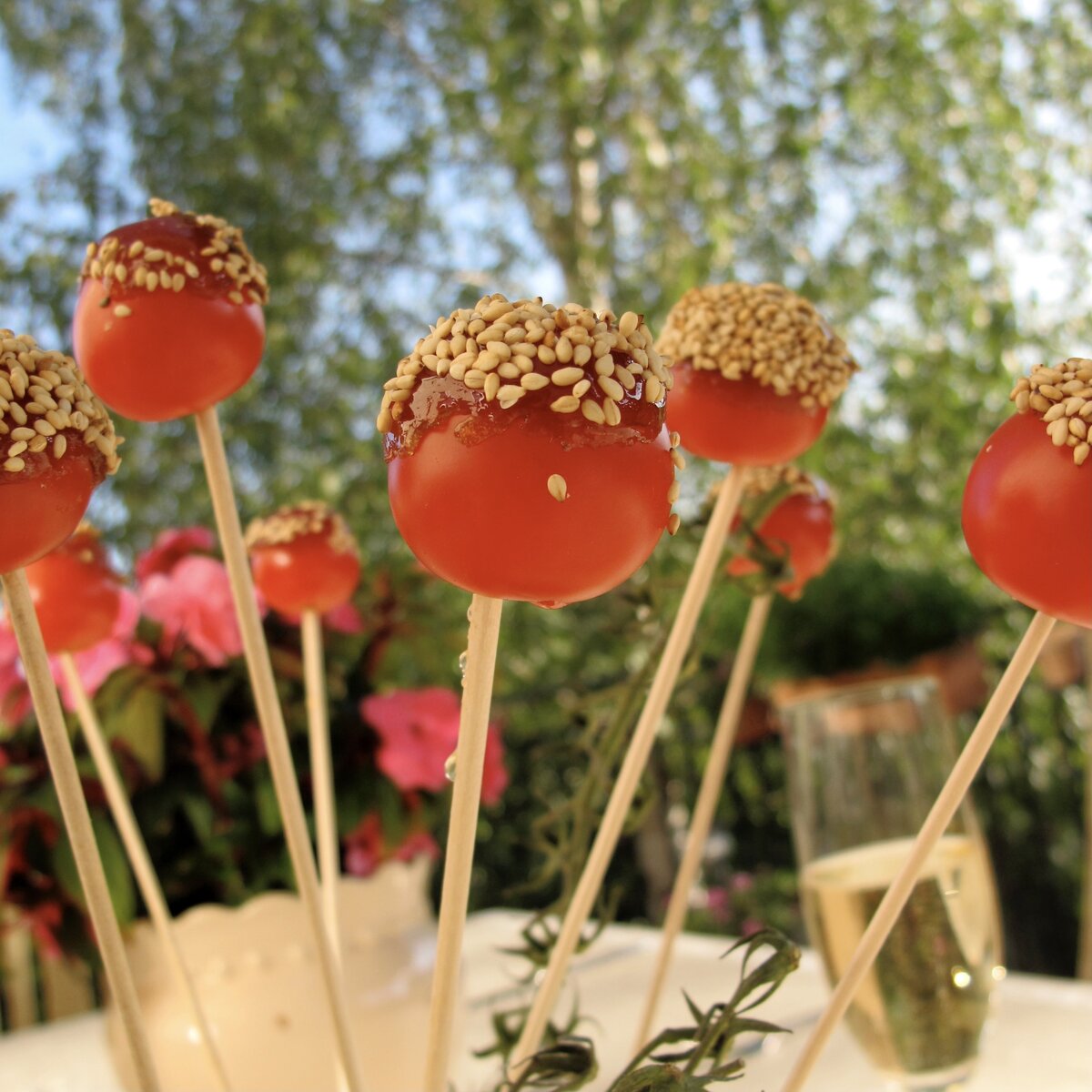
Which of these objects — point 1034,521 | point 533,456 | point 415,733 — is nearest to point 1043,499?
point 1034,521

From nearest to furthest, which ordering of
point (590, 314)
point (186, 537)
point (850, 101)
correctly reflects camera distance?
point (590, 314), point (186, 537), point (850, 101)

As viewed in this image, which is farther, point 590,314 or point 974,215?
point 974,215

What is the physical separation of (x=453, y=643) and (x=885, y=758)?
0.88ft

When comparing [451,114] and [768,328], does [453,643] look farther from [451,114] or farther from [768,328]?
[451,114]

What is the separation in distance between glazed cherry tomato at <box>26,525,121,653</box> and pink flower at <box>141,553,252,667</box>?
0.13 metres

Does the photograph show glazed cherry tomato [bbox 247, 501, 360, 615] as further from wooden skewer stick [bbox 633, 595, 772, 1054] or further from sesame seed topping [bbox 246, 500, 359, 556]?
wooden skewer stick [bbox 633, 595, 772, 1054]

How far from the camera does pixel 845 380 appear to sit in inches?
12.4

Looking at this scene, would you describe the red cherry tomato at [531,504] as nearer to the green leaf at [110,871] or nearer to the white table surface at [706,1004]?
the white table surface at [706,1004]

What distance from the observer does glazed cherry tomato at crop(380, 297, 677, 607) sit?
208mm

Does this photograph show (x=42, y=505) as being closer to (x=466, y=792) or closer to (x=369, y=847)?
(x=466, y=792)

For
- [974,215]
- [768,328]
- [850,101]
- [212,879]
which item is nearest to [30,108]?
[850,101]

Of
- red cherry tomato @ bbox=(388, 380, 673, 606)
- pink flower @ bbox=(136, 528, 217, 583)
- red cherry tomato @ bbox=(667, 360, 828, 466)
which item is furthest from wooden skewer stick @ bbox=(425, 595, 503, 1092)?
pink flower @ bbox=(136, 528, 217, 583)

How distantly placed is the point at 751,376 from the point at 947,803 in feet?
0.41

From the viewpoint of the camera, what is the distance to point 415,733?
0.55 meters
